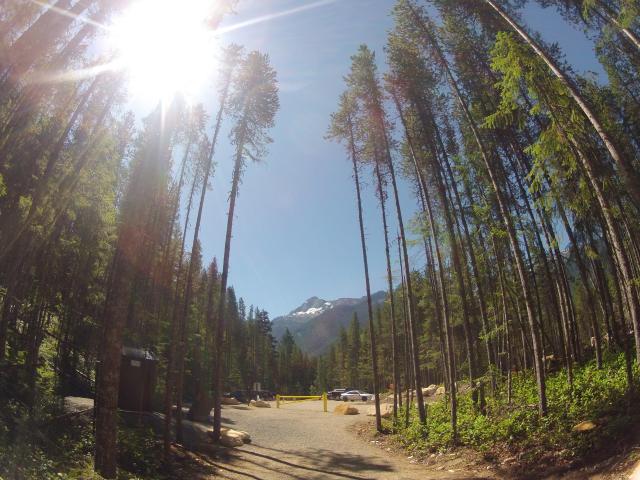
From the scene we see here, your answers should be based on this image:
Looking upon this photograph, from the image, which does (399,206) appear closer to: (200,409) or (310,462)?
(310,462)

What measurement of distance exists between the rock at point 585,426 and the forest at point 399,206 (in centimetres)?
11

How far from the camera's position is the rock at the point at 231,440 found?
13508 mm

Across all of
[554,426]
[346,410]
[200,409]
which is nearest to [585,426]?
[554,426]

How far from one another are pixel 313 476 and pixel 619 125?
14209 millimetres

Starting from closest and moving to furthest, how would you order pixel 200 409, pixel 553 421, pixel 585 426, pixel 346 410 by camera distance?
1. pixel 585 426
2. pixel 553 421
3. pixel 200 409
4. pixel 346 410

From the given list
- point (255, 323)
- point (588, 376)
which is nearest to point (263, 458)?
point (588, 376)

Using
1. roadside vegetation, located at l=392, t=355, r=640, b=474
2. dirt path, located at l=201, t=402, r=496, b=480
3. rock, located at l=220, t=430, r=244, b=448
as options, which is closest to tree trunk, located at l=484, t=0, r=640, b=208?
roadside vegetation, located at l=392, t=355, r=640, b=474

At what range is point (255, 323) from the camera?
77.5 meters

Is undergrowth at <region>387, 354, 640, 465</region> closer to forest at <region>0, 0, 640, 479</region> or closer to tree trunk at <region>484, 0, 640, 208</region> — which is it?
forest at <region>0, 0, 640, 479</region>

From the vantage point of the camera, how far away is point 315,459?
12.0 meters

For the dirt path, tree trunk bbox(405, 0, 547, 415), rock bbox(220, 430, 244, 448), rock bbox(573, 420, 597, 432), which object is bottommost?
the dirt path

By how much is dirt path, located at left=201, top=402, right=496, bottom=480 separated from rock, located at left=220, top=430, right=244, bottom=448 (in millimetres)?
260

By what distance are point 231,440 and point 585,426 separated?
10.5 m

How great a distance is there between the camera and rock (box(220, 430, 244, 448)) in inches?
532
